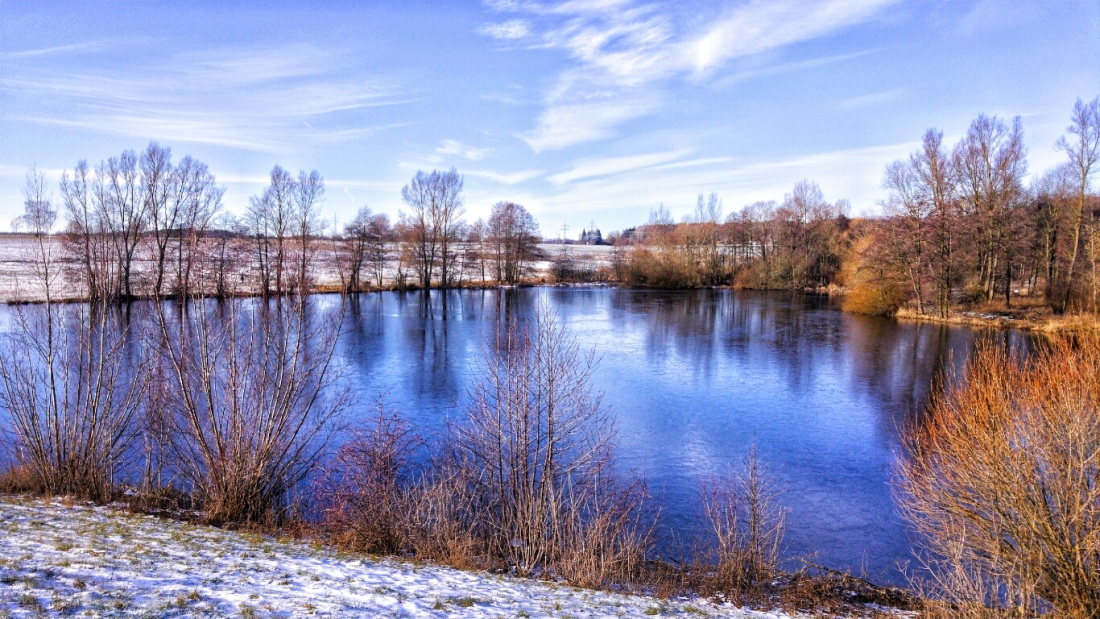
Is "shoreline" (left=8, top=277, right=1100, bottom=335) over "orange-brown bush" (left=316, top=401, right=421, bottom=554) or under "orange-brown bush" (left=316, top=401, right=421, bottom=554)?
over

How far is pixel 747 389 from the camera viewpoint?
63.4 ft

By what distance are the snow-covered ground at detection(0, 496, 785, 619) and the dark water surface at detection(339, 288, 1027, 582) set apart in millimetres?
3806

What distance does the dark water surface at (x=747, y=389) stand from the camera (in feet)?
36.3

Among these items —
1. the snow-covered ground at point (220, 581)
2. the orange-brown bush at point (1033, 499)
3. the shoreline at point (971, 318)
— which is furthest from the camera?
the shoreline at point (971, 318)

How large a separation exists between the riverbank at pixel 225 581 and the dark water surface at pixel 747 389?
3522 mm

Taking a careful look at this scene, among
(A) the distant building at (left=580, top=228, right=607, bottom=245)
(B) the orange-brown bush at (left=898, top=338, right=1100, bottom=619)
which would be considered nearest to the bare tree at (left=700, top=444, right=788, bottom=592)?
(B) the orange-brown bush at (left=898, top=338, right=1100, bottom=619)

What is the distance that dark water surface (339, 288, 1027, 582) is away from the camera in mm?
11055

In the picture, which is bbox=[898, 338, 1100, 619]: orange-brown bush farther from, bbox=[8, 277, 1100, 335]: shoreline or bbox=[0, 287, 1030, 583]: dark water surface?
bbox=[8, 277, 1100, 335]: shoreline

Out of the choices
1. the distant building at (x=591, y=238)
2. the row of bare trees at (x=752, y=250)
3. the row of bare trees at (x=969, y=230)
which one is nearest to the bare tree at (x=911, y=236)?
the row of bare trees at (x=969, y=230)

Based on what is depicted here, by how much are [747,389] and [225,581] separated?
53.4ft

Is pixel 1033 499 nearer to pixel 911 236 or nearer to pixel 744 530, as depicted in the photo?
pixel 744 530

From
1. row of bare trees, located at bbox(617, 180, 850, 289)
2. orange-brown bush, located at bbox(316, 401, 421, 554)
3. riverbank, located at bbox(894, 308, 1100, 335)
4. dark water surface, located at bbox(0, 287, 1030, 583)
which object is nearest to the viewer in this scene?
orange-brown bush, located at bbox(316, 401, 421, 554)

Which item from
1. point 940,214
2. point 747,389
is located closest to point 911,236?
point 940,214

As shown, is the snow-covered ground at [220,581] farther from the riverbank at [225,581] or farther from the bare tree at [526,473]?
the bare tree at [526,473]
